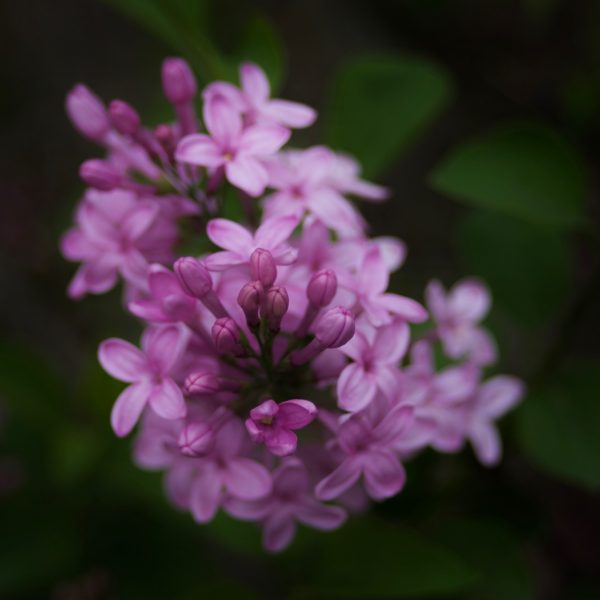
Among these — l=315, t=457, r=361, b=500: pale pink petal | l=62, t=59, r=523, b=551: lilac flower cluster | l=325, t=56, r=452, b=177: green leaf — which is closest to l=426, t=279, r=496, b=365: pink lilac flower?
l=62, t=59, r=523, b=551: lilac flower cluster

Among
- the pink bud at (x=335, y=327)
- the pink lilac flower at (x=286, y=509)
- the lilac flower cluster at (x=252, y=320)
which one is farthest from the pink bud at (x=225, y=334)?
the pink lilac flower at (x=286, y=509)

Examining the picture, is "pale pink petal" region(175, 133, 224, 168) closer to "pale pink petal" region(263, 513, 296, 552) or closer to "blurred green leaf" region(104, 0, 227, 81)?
"blurred green leaf" region(104, 0, 227, 81)

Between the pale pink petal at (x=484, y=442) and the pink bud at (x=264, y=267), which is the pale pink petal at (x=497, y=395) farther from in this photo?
the pink bud at (x=264, y=267)

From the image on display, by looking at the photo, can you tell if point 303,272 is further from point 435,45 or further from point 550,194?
point 435,45

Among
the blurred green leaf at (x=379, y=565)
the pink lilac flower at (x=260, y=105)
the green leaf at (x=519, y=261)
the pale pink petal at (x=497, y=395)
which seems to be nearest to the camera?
the pink lilac flower at (x=260, y=105)

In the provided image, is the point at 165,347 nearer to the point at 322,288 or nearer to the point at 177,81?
the point at 322,288

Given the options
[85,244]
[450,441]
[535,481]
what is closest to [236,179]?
[85,244]

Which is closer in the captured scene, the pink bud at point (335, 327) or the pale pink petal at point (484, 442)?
the pink bud at point (335, 327)
